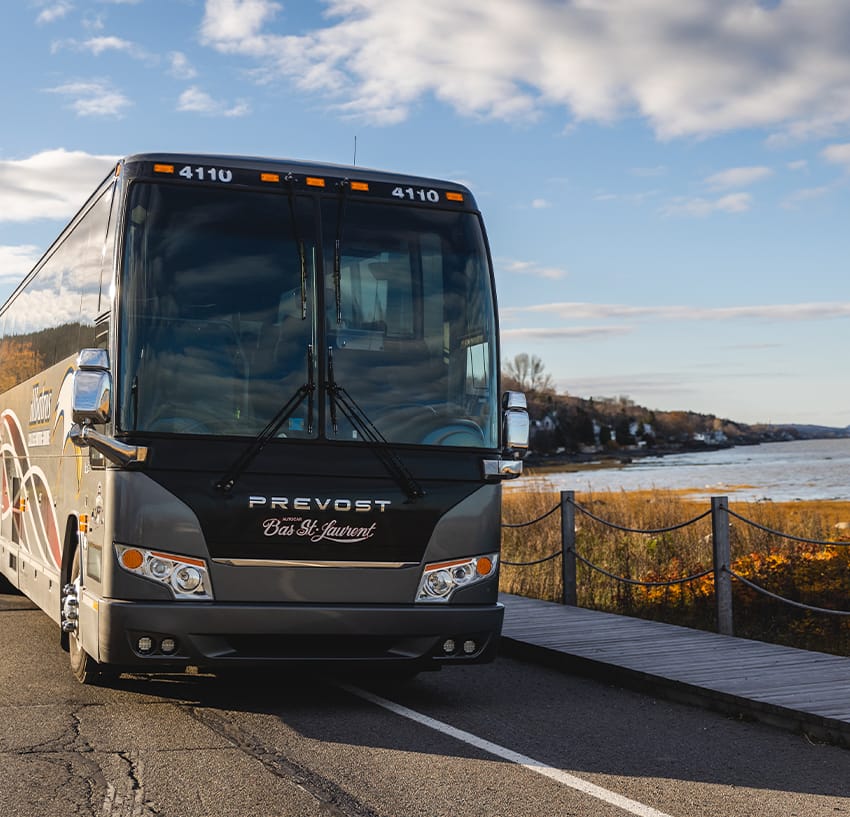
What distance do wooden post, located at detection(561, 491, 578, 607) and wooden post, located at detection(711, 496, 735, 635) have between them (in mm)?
2717

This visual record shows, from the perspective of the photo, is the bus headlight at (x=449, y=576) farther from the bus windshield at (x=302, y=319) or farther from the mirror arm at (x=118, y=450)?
the mirror arm at (x=118, y=450)

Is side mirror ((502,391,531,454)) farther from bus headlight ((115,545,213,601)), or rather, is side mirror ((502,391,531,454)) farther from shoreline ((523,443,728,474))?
shoreline ((523,443,728,474))

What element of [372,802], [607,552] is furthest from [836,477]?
[372,802]

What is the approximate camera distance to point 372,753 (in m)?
6.73

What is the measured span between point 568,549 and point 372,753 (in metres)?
7.30

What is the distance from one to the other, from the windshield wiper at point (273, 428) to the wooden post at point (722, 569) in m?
4.79

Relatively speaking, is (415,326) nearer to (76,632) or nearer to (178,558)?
(178,558)

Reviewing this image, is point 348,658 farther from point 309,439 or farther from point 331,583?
point 309,439

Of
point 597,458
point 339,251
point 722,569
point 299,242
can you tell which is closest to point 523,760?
point 339,251

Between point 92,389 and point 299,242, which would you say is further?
point 299,242

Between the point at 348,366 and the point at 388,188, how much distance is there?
1405 millimetres

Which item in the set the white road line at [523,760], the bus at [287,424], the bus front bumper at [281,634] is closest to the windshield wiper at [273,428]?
the bus at [287,424]

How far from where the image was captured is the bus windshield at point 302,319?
7.68 meters

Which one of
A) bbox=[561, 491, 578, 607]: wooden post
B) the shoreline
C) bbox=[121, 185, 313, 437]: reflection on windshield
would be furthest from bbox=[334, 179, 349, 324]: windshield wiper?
the shoreline
